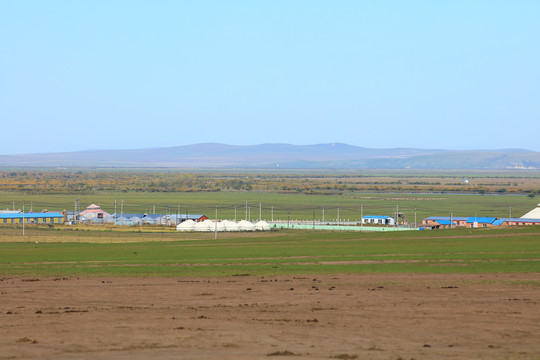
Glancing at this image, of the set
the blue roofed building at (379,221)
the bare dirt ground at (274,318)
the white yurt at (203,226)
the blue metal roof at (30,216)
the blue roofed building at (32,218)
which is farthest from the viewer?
the blue roofed building at (379,221)

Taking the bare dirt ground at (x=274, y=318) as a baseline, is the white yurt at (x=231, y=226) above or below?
below

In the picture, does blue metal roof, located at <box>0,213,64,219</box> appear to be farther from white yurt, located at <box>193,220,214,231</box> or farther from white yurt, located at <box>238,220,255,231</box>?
white yurt, located at <box>238,220,255,231</box>

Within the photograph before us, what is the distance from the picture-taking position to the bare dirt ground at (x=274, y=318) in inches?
644

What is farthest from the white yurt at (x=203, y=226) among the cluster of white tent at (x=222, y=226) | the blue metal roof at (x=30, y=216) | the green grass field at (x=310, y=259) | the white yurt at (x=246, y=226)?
the green grass field at (x=310, y=259)

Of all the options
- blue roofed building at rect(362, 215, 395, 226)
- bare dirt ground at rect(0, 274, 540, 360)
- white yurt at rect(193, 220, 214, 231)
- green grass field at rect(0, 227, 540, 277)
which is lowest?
blue roofed building at rect(362, 215, 395, 226)

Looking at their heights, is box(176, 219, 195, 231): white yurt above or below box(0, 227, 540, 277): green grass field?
below

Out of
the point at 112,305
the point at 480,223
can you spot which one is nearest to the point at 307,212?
the point at 480,223

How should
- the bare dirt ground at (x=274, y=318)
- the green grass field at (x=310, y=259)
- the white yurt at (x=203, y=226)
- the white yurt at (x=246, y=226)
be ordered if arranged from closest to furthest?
the bare dirt ground at (x=274, y=318)
the green grass field at (x=310, y=259)
the white yurt at (x=203, y=226)
the white yurt at (x=246, y=226)

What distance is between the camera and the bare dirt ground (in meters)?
16.4

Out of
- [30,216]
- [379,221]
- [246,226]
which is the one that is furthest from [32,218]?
[379,221]

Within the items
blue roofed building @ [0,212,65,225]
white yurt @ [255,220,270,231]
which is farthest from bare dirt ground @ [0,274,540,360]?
blue roofed building @ [0,212,65,225]

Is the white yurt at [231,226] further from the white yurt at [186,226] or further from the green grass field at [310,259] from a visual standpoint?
the green grass field at [310,259]

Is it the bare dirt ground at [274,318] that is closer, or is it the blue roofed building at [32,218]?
the bare dirt ground at [274,318]

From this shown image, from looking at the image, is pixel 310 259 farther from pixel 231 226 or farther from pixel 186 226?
pixel 186 226
